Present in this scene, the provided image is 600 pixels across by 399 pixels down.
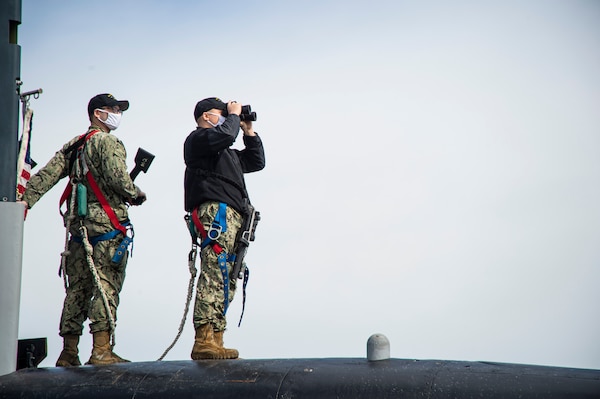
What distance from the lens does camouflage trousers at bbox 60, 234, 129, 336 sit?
11.6 meters

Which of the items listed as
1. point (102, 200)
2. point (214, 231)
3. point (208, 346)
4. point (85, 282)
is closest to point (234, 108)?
point (214, 231)

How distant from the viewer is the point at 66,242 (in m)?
11.8

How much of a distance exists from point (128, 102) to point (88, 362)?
3.00 m

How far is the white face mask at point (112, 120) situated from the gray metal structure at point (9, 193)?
1630mm

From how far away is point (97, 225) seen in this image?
38.1 feet

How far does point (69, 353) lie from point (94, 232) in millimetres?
1328

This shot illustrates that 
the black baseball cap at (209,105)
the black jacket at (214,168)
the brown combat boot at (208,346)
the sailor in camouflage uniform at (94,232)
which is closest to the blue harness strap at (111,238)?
the sailor in camouflage uniform at (94,232)

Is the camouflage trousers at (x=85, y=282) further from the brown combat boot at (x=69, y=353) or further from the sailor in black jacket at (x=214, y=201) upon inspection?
the sailor in black jacket at (x=214, y=201)

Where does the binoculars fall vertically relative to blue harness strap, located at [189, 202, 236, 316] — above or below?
above

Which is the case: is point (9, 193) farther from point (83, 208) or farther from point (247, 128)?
point (247, 128)

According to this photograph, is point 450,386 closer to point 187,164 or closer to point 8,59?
point 187,164

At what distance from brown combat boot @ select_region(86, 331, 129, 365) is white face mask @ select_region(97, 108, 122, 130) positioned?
241 cm

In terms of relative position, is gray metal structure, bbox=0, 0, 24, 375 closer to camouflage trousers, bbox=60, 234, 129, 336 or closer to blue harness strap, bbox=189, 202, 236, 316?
camouflage trousers, bbox=60, 234, 129, 336

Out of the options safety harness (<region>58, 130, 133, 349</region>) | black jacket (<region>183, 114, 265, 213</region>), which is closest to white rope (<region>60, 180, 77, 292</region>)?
safety harness (<region>58, 130, 133, 349</region>)
